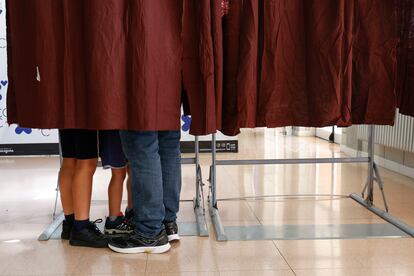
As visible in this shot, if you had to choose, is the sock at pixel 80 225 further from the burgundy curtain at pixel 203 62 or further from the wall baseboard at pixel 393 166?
the wall baseboard at pixel 393 166

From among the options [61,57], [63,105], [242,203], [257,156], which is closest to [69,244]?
[63,105]

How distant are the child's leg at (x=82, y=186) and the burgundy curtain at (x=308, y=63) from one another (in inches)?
29.6

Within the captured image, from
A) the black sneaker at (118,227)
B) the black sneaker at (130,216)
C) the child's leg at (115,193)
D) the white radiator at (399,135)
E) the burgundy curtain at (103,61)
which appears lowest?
the black sneaker at (118,227)

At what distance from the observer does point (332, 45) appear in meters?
1.69

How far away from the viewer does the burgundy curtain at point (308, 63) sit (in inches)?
66.1

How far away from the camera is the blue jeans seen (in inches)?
75.0

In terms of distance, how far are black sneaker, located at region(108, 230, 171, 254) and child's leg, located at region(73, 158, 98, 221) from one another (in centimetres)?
25

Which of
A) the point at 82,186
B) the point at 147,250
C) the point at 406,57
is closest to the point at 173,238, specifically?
the point at 147,250

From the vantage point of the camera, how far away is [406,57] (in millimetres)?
1875

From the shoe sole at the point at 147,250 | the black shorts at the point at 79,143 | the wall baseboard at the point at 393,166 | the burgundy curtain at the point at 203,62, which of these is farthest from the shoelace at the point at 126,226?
the wall baseboard at the point at 393,166

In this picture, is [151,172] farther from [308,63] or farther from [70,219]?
[308,63]

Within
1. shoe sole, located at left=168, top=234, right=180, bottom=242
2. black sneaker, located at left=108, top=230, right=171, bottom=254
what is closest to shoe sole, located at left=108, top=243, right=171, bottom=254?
black sneaker, located at left=108, top=230, right=171, bottom=254

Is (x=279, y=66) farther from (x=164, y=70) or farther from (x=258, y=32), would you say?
(x=164, y=70)

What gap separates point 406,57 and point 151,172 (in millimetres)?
1206
